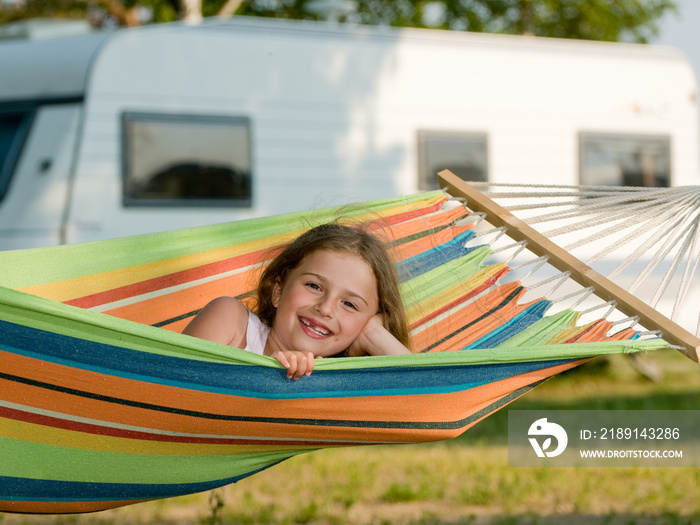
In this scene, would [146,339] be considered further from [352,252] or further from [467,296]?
[467,296]

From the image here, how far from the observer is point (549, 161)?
18.7ft

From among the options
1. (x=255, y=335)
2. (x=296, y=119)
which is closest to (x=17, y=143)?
(x=296, y=119)

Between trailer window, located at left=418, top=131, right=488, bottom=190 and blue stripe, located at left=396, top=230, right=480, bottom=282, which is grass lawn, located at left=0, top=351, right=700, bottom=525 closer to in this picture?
blue stripe, located at left=396, top=230, right=480, bottom=282

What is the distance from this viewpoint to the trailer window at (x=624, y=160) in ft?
19.1

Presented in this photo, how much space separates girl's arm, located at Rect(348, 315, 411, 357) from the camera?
232 centimetres

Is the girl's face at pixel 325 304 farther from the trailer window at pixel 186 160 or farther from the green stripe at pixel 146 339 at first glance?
the trailer window at pixel 186 160

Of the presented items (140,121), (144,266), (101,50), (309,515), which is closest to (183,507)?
(309,515)

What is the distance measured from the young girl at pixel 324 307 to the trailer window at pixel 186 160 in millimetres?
2456

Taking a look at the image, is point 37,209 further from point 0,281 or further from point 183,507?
point 0,281

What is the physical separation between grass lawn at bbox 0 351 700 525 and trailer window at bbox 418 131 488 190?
175 cm

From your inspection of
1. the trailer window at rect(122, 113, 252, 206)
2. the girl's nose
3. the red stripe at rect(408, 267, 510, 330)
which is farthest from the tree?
the girl's nose

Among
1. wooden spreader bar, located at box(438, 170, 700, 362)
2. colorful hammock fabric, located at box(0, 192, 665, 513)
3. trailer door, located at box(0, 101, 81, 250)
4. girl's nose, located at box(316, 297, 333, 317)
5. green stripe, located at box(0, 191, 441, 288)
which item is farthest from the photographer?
trailer door, located at box(0, 101, 81, 250)

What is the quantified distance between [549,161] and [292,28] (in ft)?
6.20

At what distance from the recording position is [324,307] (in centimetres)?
219
